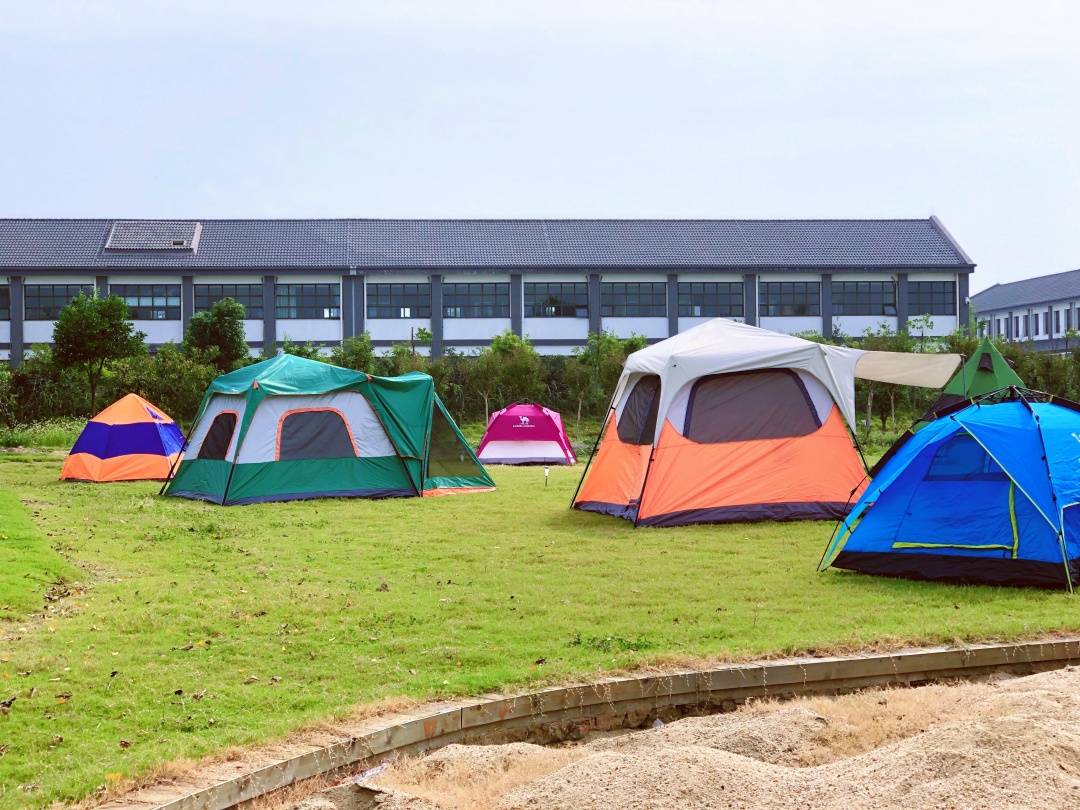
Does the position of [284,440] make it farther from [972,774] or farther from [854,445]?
[972,774]

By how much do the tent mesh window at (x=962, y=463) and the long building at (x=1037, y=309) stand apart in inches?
2202

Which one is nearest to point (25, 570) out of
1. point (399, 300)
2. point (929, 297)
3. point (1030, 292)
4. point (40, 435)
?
point (40, 435)

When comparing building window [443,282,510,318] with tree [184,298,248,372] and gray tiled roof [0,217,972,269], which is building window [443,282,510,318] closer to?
gray tiled roof [0,217,972,269]

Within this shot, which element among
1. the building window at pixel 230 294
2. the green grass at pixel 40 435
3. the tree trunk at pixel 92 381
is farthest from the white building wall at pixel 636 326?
the green grass at pixel 40 435

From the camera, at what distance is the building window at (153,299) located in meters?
49.3

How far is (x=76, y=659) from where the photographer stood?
24.7 feet

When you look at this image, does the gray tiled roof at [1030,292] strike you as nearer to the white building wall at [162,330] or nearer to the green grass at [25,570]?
the white building wall at [162,330]

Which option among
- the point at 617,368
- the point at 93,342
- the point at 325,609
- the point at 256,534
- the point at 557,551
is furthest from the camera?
the point at 617,368

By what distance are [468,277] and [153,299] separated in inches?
516

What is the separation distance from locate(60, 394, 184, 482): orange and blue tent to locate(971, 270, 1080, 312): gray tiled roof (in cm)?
5686

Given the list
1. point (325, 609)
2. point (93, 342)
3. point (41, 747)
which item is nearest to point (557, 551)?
point (325, 609)

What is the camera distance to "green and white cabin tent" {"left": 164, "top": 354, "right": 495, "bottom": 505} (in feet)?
59.5

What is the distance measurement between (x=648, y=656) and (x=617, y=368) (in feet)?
109

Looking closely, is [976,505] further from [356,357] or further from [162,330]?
[162,330]
